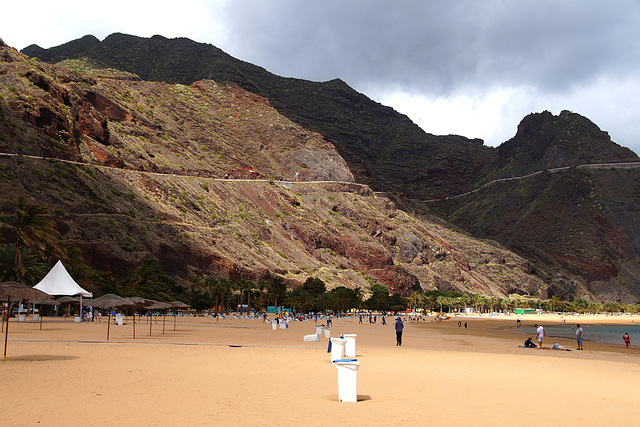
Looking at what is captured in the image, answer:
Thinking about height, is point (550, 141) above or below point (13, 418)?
above

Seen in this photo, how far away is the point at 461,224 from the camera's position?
187 m

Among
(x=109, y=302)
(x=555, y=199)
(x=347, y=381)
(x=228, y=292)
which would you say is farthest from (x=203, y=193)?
(x=555, y=199)

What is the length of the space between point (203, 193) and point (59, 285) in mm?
59631

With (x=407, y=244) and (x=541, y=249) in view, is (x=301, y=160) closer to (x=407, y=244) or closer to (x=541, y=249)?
(x=407, y=244)

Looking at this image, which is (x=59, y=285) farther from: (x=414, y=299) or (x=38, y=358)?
(x=414, y=299)

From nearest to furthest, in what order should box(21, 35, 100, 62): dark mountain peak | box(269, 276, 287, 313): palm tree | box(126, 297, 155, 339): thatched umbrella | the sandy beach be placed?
the sandy beach
box(126, 297, 155, 339): thatched umbrella
box(269, 276, 287, 313): palm tree
box(21, 35, 100, 62): dark mountain peak

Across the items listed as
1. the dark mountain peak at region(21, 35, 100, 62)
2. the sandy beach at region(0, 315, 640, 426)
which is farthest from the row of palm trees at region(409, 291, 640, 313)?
the dark mountain peak at region(21, 35, 100, 62)

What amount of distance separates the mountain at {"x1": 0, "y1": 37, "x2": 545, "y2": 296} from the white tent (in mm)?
20994

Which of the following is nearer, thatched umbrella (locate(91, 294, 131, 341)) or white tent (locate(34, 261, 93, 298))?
thatched umbrella (locate(91, 294, 131, 341))

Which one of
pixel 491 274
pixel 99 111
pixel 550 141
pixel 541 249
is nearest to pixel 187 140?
pixel 99 111

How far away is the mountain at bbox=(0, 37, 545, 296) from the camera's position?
6800cm

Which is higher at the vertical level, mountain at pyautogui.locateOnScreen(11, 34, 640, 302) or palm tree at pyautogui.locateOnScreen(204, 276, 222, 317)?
mountain at pyautogui.locateOnScreen(11, 34, 640, 302)

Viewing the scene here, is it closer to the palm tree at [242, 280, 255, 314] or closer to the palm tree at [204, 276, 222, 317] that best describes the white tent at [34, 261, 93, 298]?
the palm tree at [204, 276, 222, 317]

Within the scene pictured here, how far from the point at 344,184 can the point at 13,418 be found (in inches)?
4762
